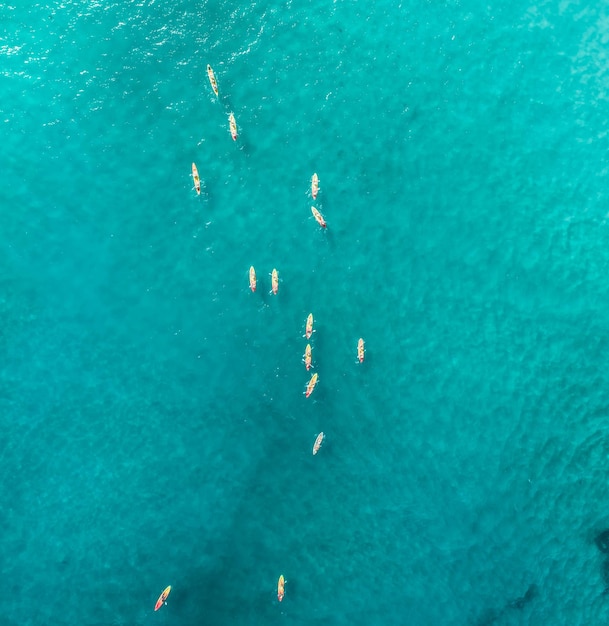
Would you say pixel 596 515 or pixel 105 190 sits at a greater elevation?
pixel 105 190

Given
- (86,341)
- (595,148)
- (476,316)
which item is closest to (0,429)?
(86,341)

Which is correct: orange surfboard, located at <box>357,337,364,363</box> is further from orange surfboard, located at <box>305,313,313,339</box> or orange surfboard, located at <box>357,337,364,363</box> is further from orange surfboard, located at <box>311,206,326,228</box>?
orange surfboard, located at <box>311,206,326,228</box>

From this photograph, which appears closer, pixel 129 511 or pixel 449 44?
pixel 129 511

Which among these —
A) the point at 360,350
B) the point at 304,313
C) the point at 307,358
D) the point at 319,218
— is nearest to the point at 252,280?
the point at 304,313

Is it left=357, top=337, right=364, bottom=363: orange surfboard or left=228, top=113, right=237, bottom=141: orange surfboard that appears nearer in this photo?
left=357, top=337, right=364, bottom=363: orange surfboard

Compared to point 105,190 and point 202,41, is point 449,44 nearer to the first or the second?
point 202,41

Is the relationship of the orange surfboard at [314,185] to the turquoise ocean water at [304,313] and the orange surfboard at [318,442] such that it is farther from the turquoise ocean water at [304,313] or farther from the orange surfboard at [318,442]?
the orange surfboard at [318,442]

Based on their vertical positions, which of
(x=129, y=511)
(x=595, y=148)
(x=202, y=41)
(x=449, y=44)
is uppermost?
(x=202, y=41)

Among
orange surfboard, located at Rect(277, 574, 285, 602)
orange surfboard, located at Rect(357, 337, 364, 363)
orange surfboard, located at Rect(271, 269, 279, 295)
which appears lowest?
orange surfboard, located at Rect(277, 574, 285, 602)

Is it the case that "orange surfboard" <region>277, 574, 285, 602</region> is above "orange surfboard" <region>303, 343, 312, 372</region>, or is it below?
below

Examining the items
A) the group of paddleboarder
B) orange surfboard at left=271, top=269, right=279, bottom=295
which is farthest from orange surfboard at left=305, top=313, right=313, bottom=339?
orange surfboard at left=271, top=269, right=279, bottom=295
